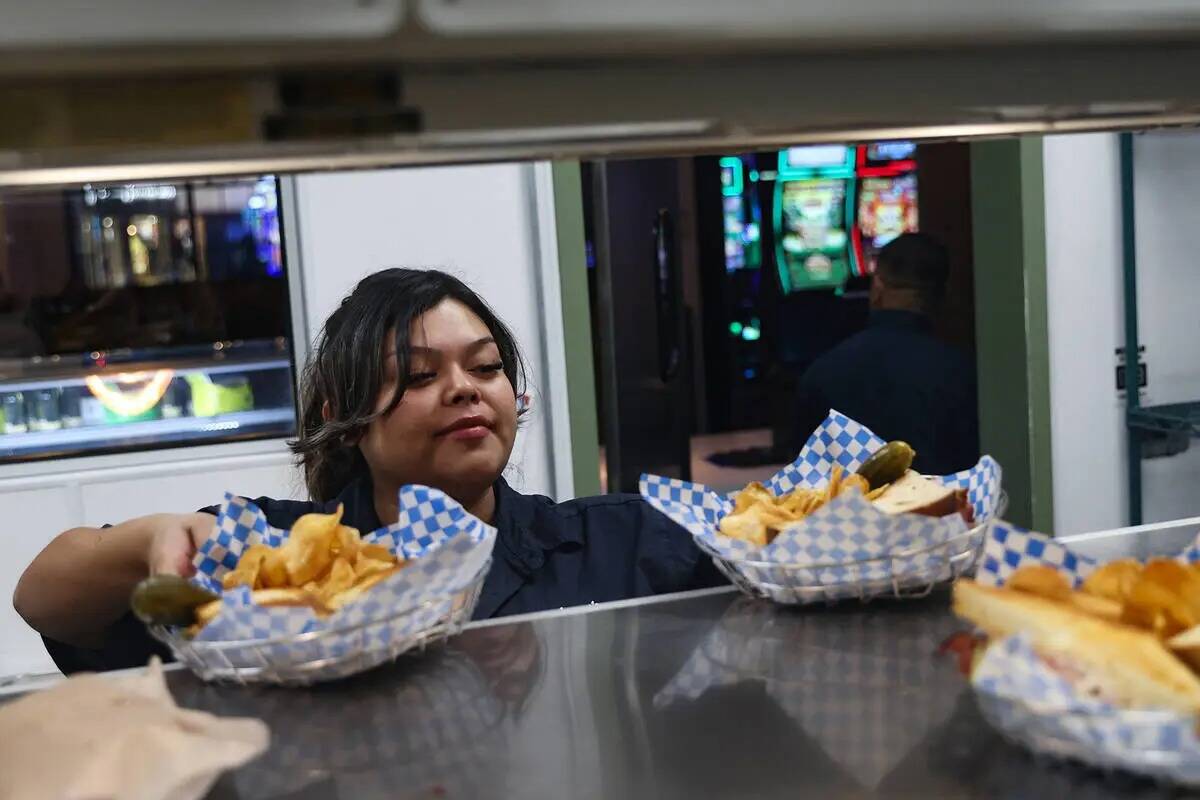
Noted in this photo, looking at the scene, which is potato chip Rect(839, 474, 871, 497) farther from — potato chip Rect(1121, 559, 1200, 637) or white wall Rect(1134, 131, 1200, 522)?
white wall Rect(1134, 131, 1200, 522)

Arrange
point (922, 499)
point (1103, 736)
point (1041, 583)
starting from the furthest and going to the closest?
1. point (922, 499)
2. point (1041, 583)
3. point (1103, 736)

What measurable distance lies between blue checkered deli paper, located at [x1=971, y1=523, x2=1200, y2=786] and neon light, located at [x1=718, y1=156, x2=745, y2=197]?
5040 mm

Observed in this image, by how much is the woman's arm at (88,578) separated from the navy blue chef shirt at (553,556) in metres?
0.03

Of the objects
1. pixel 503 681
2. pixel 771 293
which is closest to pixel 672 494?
pixel 503 681

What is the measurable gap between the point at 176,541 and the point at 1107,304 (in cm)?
310

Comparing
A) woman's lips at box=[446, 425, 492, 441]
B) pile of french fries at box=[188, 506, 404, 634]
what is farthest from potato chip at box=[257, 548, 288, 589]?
woman's lips at box=[446, 425, 492, 441]

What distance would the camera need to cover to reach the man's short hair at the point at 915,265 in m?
3.73

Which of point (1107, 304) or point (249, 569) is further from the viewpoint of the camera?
point (1107, 304)

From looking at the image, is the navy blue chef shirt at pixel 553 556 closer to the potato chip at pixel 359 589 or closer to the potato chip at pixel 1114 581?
the potato chip at pixel 359 589

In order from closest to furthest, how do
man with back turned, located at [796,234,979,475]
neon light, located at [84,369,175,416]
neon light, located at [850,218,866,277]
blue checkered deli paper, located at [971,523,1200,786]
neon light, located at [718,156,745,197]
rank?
blue checkered deli paper, located at [971,523,1200,786]
neon light, located at [84,369,175,416]
man with back turned, located at [796,234,979,475]
neon light, located at [718,156,745,197]
neon light, located at [850,218,866,277]

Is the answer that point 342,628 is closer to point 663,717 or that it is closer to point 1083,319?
point 663,717

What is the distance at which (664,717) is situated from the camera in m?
1.08

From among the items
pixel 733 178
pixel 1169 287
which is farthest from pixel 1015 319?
pixel 733 178

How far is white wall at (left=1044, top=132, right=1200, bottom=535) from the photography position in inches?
145
